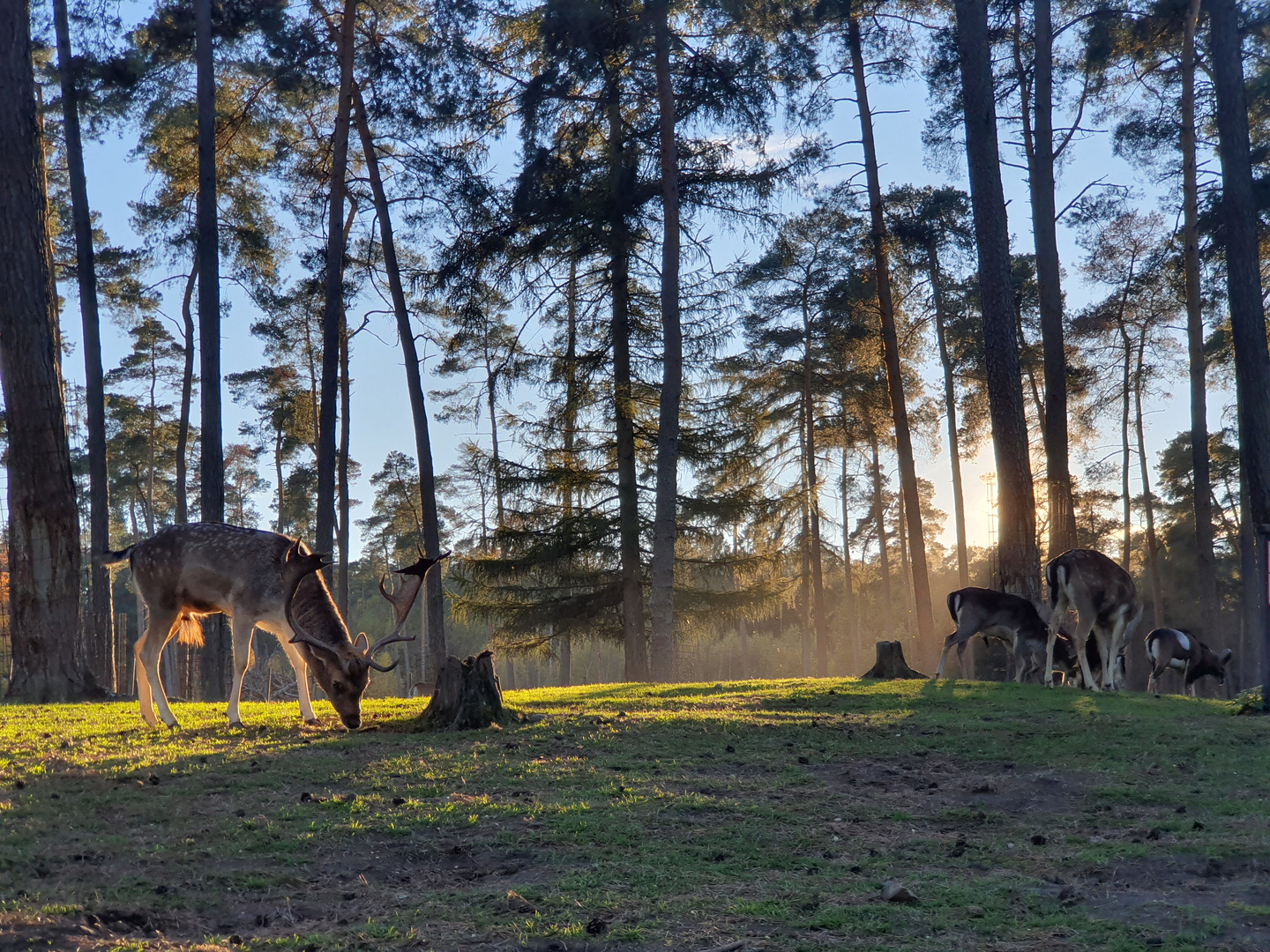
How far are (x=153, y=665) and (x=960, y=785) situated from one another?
7.54m

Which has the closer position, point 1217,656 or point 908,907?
point 908,907

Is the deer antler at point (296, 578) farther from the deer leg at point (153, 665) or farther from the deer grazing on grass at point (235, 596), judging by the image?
the deer leg at point (153, 665)

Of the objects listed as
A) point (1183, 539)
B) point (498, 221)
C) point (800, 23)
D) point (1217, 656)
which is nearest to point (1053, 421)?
point (1217, 656)

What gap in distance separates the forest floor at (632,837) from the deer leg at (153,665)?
35 centimetres

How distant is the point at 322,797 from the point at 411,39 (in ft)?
62.5

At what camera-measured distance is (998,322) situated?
17562mm

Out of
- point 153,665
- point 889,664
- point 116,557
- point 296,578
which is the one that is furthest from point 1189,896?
point 889,664

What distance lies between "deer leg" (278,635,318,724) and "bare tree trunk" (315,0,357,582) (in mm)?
9048

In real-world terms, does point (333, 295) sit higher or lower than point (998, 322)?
higher

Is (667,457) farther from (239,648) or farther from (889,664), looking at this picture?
(239,648)

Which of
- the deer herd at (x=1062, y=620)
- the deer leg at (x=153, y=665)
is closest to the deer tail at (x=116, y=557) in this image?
the deer leg at (x=153, y=665)

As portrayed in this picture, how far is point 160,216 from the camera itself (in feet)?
84.4

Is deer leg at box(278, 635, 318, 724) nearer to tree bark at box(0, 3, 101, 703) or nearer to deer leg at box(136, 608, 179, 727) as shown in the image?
deer leg at box(136, 608, 179, 727)

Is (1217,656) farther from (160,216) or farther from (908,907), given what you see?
(160,216)
